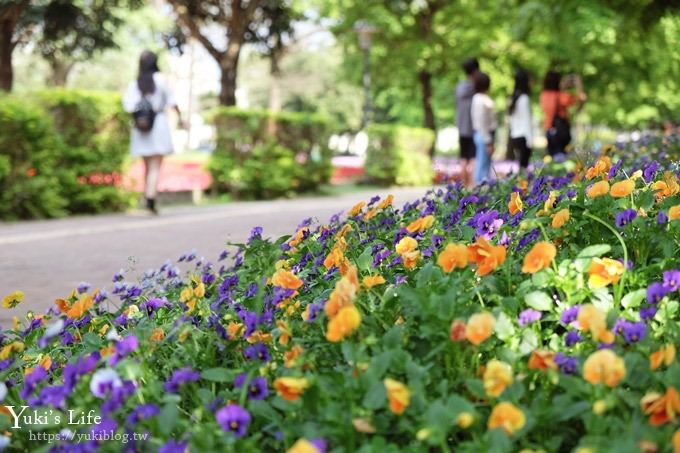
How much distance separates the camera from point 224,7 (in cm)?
2492

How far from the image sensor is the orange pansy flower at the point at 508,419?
1585mm

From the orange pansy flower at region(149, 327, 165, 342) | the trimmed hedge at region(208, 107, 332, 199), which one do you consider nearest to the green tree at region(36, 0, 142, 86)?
the trimmed hedge at region(208, 107, 332, 199)

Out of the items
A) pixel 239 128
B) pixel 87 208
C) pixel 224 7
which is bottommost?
pixel 87 208

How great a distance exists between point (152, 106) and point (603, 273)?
29.7ft

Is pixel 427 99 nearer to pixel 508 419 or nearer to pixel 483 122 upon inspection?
pixel 483 122

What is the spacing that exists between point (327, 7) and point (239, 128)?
17.4 m

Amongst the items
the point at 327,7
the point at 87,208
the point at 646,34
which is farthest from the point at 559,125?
the point at 327,7

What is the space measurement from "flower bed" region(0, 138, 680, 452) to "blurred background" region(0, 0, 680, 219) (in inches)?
164

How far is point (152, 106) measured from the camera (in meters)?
10.6

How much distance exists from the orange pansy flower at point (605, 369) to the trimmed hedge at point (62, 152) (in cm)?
935

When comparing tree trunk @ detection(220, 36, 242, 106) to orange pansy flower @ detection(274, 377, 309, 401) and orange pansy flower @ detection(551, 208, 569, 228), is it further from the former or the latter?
orange pansy flower @ detection(274, 377, 309, 401)

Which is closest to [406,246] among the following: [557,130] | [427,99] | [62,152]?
[557,130]

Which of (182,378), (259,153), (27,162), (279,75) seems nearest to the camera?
(182,378)

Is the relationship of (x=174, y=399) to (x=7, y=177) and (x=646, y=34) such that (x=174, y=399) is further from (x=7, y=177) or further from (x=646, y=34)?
(x=7, y=177)
